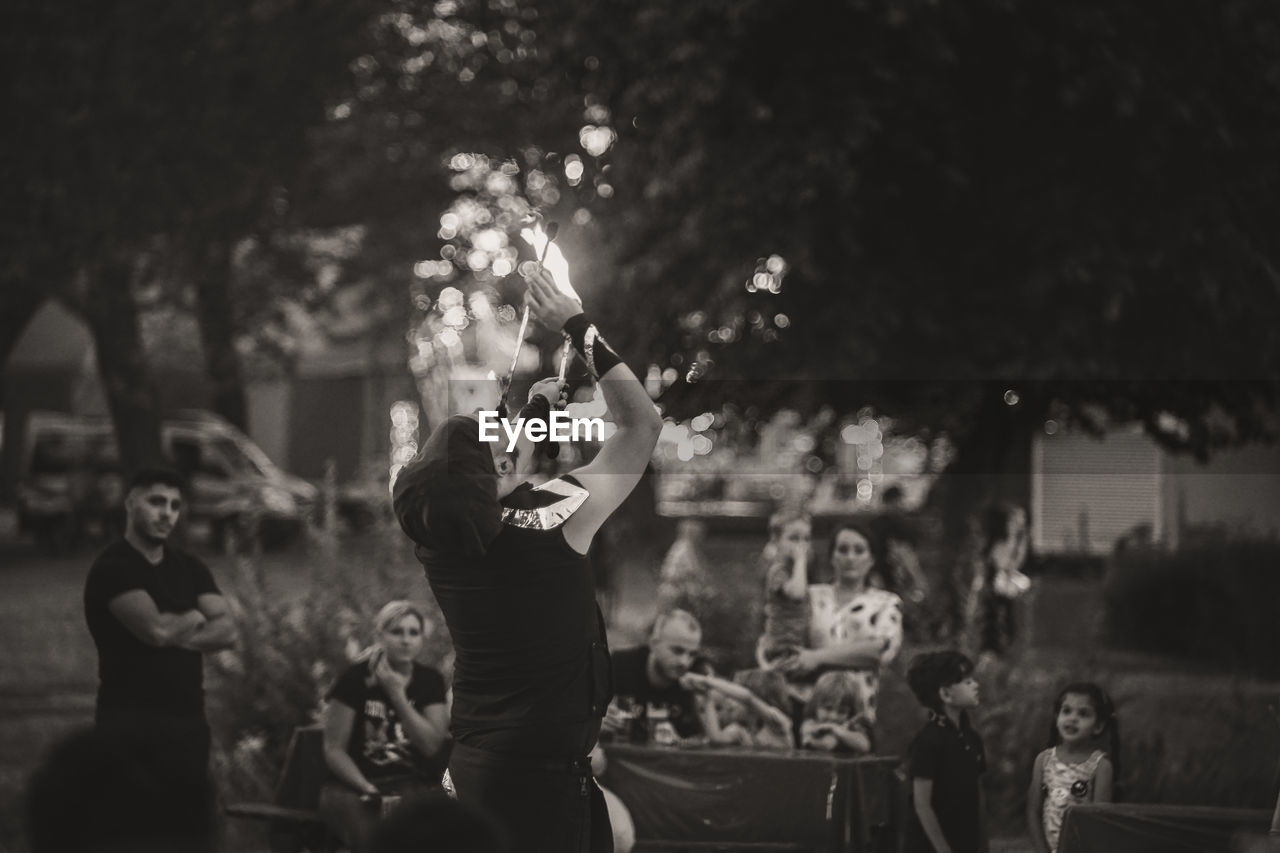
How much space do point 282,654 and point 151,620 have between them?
A: 3421 mm

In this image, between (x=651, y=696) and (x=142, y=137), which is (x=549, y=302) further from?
(x=142, y=137)

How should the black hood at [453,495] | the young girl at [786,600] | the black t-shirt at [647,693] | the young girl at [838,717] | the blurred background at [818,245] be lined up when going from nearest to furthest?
the black hood at [453,495] < the young girl at [838,717] < the black t-shirt at [647,693] < the young girl at [786,600] < the blurred background at [818,245]

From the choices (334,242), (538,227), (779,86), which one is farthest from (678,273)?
(334,242)

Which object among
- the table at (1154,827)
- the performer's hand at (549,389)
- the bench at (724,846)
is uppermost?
the performer's hand at (549,389)

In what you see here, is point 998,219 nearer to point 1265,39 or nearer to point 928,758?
point 1265,39

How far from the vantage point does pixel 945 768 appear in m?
5.91

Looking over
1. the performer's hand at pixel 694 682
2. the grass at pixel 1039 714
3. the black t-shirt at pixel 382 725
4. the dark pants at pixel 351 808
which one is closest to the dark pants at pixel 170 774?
the grass at pixel 1039 714

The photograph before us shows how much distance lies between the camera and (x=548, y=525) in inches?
152

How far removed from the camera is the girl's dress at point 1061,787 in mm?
5824

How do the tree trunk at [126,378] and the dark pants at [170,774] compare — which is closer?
the dark pants at [170,774]

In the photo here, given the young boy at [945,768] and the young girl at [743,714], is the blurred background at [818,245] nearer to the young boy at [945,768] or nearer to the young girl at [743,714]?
the young girl at [743,714]

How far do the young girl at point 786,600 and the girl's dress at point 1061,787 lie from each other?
2.06 metres

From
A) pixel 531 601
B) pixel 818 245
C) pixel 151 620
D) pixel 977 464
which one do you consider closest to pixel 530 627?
pixel 531 601

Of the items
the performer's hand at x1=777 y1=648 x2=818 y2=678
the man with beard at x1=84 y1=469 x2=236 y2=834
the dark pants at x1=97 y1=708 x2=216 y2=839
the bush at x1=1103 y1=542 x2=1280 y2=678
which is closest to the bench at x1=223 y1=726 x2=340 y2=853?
the man with beard at x1=84 y1=469 x2=236 y2=834
